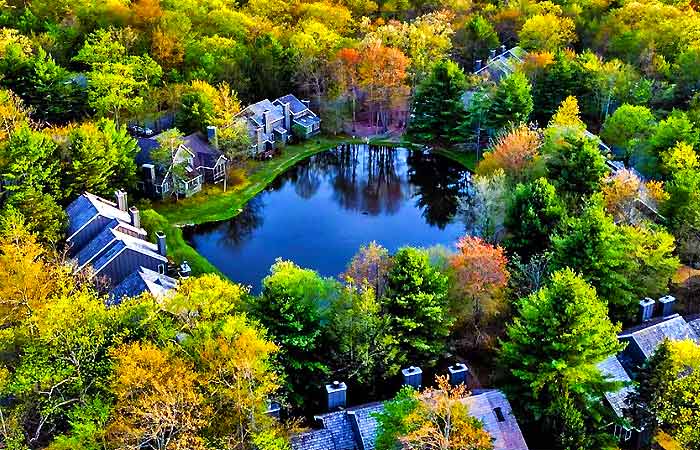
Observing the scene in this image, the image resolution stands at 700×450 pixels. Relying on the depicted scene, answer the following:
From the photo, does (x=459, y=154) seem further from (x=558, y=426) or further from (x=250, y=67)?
(x=558, y=426)

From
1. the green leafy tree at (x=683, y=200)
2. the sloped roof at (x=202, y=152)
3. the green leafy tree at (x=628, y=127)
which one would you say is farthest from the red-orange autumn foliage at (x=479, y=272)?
the sloped roof at (x=202, y=152)

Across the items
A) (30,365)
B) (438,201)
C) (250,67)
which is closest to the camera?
(30,365)

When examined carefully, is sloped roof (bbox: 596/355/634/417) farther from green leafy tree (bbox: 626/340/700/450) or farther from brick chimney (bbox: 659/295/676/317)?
brick chimney (bbox: 659/295/676/317)

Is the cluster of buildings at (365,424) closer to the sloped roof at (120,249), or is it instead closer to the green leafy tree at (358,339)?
the green leafy tree at (358,339)

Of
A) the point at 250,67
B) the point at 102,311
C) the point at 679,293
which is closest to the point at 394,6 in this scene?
the point at 250,67

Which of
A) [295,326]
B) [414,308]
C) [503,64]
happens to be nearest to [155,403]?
[295,326]

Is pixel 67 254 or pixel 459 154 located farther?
pixel 459 154
